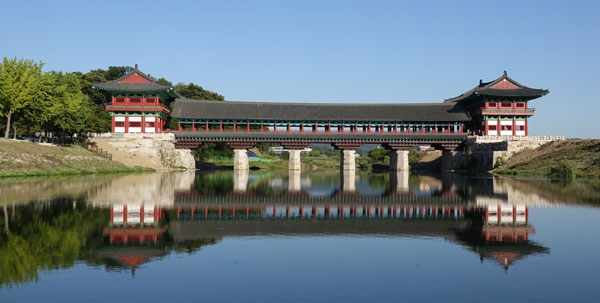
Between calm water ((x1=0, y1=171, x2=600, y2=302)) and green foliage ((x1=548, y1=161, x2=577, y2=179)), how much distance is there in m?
29.1

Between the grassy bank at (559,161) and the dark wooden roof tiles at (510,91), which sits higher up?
the dark wooden roof tiles at (510,91)

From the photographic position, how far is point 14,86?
51500 millimetres

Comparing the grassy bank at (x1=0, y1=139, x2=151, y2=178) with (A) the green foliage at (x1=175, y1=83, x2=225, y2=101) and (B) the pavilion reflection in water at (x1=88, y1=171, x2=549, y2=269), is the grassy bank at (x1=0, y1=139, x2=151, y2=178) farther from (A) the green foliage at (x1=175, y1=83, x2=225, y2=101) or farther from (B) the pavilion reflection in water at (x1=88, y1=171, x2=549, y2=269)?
(A) the green foliage at (x1=175, y1=83, x2=225, y2=101)

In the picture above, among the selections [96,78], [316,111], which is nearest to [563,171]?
[316,111]

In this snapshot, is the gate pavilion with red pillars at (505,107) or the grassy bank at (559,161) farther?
the gate pavilion with red pillars at (505,107)

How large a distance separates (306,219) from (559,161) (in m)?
48.4

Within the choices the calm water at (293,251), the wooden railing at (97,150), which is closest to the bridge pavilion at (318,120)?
the wooden railing at (97,150)

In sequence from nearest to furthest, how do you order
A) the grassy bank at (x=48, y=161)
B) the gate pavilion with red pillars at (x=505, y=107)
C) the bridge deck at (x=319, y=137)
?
the grassy bank at (x=48, y=161) → the bridge deck at (x=319, y=137) → the gate pavilion with red pillars at (x=505, y=107)

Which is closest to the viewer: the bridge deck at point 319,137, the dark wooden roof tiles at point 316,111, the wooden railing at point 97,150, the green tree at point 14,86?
the green tree at point 14,86

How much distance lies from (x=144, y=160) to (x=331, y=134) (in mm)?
27742

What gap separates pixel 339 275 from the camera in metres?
11.7

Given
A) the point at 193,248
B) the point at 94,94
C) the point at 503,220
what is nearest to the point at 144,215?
the point at 193,248

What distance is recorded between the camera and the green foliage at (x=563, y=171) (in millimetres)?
52297

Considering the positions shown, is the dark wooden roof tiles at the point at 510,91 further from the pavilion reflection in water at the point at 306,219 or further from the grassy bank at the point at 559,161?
the pavilion reflection in water at the point at 306,219
